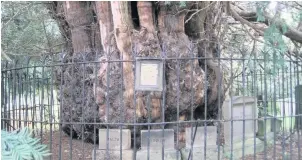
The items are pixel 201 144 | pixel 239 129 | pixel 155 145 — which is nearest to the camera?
pixel 155 145

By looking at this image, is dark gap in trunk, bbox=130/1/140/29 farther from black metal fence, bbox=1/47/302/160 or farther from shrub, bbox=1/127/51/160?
shrub, bbox=1/127/51/160

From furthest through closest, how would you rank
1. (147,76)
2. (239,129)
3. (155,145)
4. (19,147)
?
(239,129) < (155,145) < (147,76) < (19,147)

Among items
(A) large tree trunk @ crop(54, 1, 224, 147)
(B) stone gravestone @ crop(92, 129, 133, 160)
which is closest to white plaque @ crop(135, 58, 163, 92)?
(A) large tree trunk @ crop(54, 1, 224, 147)

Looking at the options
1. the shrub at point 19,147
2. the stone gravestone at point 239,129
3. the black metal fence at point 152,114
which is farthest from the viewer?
the stone gravestone at point 239,129

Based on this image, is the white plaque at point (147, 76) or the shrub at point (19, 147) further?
the white plaque at point (147, 76)

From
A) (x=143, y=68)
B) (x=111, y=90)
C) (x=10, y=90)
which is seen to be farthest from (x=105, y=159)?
(x=10, y=90)

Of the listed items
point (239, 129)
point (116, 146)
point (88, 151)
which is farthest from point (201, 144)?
point (88, 151)

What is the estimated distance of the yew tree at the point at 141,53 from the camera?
5.72 m

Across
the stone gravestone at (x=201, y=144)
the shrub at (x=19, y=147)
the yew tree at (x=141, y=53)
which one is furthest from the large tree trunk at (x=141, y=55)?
the shrub at (x=19, y=147)

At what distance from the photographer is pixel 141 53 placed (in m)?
5.63

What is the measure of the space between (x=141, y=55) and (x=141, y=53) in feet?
0.11

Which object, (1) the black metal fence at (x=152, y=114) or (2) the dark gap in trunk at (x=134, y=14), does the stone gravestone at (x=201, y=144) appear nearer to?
(1) the black metal fence at (x=152, y=114)

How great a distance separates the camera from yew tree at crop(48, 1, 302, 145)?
18.8 ft

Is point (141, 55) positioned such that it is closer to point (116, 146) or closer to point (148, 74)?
point (148, 74)
